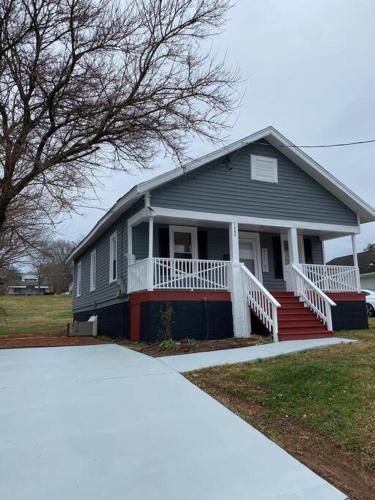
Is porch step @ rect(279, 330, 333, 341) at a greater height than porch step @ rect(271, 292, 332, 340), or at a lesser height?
lesser

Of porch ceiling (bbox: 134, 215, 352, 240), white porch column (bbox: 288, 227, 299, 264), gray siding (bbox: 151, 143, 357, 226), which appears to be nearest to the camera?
gray siding (bbox: 151, 143, 357, 226)

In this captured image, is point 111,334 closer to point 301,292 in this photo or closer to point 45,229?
point 45,229

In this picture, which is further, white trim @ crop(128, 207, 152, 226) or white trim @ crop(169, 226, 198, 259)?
white trim @ crop(169, 226, 198, 259)

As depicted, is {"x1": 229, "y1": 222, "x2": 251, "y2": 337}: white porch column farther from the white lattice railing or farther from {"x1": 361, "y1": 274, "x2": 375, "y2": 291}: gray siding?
{"x1": 361, "y1": 274, "x2": 375, "y2": 291}: gray siding

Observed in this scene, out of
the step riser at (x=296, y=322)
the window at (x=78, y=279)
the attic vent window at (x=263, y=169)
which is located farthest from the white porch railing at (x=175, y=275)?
the window at (x=78, y=279)

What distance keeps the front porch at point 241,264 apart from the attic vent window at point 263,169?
56.4 inches

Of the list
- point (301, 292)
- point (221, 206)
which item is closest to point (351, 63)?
point (221, 206)

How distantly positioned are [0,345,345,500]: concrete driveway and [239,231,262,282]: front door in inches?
345

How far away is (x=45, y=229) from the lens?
15.8 meters

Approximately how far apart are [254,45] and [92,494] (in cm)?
1068

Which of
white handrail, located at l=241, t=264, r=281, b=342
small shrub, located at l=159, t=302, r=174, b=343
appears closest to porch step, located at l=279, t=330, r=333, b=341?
white handrail, located at l=241, t=264, r=281, b=342

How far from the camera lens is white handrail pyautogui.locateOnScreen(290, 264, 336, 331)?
37.9ft

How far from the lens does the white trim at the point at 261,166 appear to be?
44.3 feet

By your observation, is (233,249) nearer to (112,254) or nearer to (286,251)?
(286,251)
